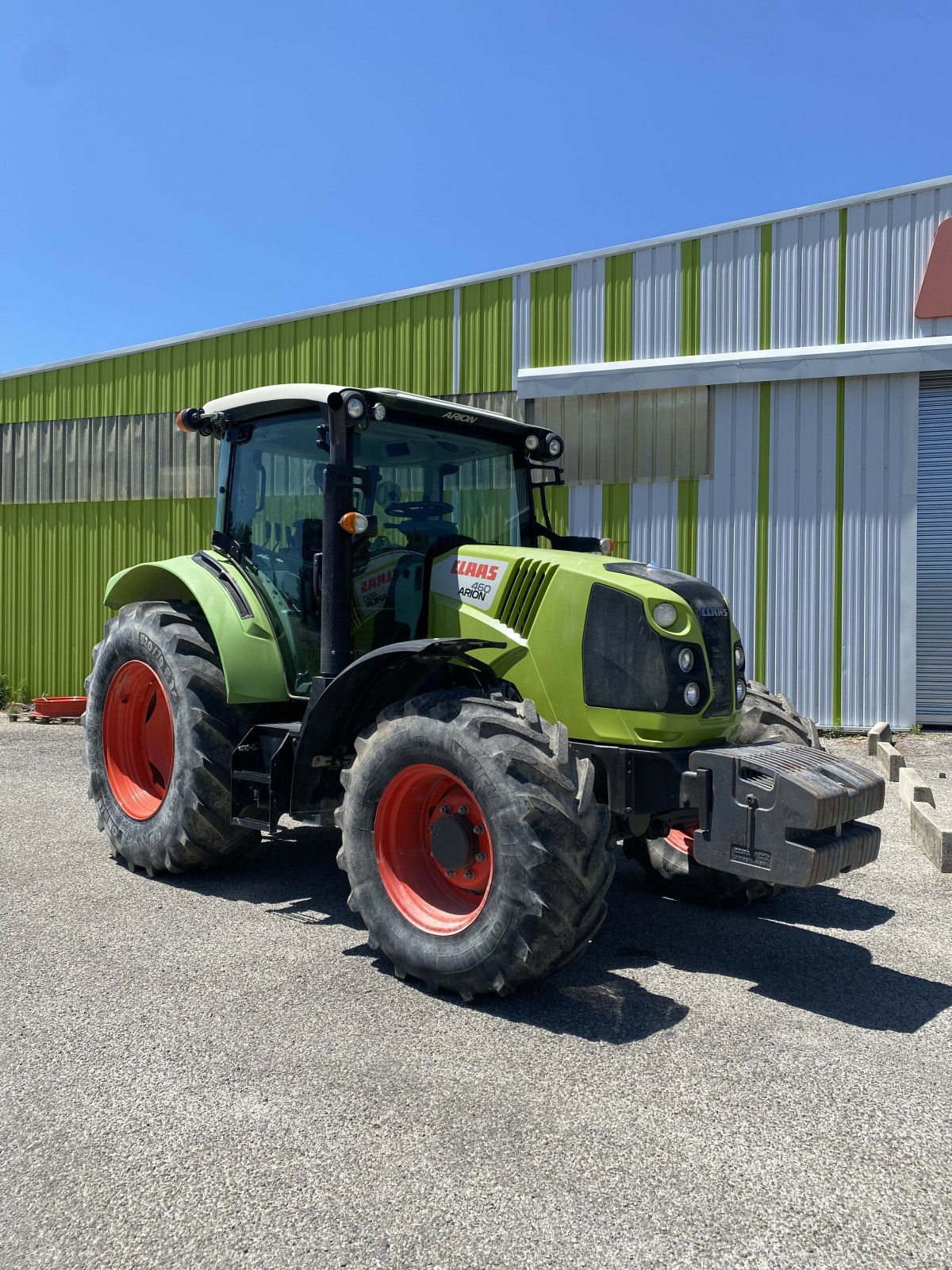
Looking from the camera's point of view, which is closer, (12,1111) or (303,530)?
(12,1111)

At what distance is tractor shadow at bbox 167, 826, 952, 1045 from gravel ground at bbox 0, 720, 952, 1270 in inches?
0.8

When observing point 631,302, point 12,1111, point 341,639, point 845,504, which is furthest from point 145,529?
point 12,1111

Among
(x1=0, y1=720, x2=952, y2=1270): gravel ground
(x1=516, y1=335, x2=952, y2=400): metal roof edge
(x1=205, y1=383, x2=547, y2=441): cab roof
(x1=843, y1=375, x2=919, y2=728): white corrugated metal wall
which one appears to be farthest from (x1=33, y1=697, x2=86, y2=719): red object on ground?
(x1=843, y1=375, x2=919, y2=728): white corrugated metal wall

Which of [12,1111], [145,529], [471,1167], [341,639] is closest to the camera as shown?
[471,1167]

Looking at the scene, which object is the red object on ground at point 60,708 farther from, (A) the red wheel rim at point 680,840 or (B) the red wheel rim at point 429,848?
(B) the red wheel rim at point 429,848

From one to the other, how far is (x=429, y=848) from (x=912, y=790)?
4.68 meters

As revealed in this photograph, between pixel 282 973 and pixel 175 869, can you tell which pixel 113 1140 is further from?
pixel 175 869

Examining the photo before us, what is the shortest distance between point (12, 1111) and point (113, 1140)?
412mm

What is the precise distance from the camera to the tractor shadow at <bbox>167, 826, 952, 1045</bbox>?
13.4 ft

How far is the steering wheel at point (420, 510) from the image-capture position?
5.48 metres

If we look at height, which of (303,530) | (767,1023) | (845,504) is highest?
(845,504)

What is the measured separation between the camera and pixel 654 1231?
2633 mm

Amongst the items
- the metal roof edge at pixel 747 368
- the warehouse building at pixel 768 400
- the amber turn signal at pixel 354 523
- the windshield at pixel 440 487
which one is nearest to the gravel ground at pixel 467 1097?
the amber turn signal at pixel 354 523

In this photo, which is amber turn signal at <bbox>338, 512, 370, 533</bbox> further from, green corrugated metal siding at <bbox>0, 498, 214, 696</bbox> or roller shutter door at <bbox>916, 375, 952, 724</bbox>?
green corrugated metal siding at <bbox>0, 498, 214, 696</bbox>
